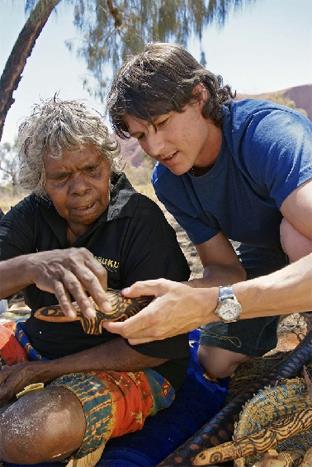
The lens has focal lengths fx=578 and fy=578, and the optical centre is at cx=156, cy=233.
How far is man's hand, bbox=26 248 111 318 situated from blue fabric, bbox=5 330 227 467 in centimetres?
67

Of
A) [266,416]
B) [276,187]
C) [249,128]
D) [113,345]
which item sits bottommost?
[266,416]

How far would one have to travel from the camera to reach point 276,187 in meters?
2.30

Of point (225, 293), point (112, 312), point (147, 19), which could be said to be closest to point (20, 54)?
point (147, 19)

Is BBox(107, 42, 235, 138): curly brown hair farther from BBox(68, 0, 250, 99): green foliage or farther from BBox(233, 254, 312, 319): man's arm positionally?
BBox(68, 0, 250, 99): green foliage

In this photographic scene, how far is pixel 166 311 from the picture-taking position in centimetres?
197

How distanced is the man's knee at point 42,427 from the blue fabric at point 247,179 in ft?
3.63

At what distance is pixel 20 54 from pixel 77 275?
6.11 metres

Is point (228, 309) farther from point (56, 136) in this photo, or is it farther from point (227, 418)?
point (56, 136)

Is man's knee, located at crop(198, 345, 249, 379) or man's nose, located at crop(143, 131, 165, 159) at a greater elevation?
man's nose, located at crop(143, 131, 165, 159)

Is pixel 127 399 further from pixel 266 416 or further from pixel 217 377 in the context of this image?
pixel 217 377

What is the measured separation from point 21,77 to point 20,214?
5320mm

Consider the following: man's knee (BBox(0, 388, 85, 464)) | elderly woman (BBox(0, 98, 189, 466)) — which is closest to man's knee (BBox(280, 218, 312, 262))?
elderly woman (BBox(0, 98, 189, 466))

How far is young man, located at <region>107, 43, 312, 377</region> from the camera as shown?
2.28 meters

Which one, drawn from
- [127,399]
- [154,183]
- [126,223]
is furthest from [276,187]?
[127,399]
